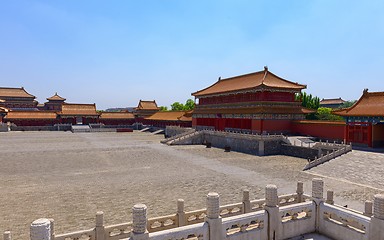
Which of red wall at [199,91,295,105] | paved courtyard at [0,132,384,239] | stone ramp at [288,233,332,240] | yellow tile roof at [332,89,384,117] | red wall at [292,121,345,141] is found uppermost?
red wall at [199,91,295,105]

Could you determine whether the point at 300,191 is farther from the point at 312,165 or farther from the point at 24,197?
the point at 24,197

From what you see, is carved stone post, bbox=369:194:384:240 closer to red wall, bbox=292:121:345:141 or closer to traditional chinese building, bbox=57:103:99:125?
red wall, bbox=292:121:345:141

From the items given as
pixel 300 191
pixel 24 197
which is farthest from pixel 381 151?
pixel 24 197

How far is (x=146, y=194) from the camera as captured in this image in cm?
1573

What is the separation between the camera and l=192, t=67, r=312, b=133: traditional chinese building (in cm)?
3488

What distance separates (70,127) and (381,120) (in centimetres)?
6172

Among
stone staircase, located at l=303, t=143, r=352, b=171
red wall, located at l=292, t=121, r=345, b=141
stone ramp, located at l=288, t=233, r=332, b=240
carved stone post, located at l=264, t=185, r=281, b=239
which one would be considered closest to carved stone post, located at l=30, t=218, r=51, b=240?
carved stone post, located at l=264, t=185, r=281, b=239

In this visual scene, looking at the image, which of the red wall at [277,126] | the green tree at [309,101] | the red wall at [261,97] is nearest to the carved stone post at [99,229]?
A: the red wall at [277,126]

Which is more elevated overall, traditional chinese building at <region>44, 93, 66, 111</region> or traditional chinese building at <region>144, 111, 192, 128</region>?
traditional chinese building at <region>44, 93, 66, 111</region>

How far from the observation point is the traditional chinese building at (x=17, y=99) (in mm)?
73631

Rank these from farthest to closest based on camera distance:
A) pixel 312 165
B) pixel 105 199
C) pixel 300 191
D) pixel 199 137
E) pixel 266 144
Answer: pixel 199 137
pixel 266 144
pixel 312 165
pixel 105 199
pixel 300 191

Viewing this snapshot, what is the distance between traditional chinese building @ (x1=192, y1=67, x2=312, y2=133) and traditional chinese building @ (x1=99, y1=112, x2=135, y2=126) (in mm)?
33759

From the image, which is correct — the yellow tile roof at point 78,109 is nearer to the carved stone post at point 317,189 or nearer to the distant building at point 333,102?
the carved stone post at point 317,189

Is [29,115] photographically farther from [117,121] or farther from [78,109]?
[117,121]
